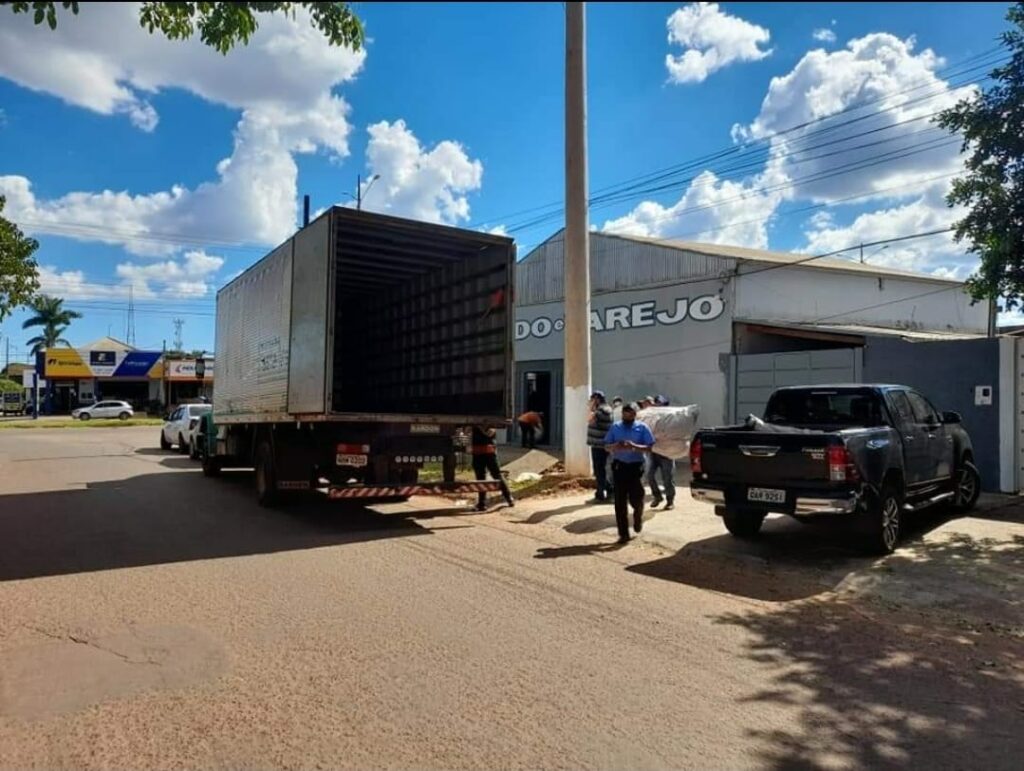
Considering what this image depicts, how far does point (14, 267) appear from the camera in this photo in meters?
18.1

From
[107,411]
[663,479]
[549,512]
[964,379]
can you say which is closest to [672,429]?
[663,479]

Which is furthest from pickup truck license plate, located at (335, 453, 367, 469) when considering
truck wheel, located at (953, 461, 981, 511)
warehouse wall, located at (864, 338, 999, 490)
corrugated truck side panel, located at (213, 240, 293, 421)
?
warehouse wall, located at (864, 338, 999, 490)

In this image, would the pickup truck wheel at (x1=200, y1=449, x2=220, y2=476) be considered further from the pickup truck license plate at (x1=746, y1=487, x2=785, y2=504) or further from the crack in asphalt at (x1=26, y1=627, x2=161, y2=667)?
the pickup truck license plate at (x1=746, y1=487, x2=785, y2=504)

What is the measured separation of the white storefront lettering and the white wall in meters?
0.79

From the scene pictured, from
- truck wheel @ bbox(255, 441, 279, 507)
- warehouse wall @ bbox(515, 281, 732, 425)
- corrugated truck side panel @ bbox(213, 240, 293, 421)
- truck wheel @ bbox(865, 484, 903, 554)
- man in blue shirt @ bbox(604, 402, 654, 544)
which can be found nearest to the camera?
truck wheel @ bbox(865, 484, 903, 554)

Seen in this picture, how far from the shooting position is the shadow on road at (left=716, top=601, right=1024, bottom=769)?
3.56m

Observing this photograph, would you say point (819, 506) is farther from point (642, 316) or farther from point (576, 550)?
point (642, 316)

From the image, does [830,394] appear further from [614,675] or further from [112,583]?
[112,583]

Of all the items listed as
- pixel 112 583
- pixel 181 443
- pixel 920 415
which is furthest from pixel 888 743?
pixel 181 443

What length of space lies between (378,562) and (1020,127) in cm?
840

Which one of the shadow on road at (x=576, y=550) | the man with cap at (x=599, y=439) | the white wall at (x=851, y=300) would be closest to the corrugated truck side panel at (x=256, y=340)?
the shadow on road at (x=576, y=550)

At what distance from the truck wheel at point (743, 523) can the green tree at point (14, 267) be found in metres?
17.6

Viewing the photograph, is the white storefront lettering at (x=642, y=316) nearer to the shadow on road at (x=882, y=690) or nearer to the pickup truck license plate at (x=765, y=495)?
the pickup truck license plate at (x=765, y=495)

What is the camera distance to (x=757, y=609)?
609 centimetres
